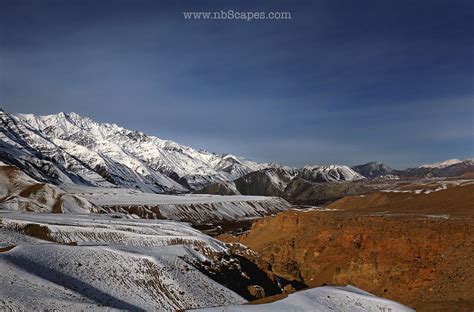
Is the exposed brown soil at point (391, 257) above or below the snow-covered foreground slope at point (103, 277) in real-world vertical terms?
below

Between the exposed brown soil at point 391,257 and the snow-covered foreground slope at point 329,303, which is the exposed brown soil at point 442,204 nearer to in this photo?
the exposed brown soil at point 391,257

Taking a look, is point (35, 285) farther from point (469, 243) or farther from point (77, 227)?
point (469, 243)

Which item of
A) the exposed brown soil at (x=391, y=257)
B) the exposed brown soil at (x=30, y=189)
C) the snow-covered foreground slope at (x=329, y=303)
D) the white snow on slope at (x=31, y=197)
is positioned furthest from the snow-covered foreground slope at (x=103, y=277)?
the exposed brown soil at (x=30, y=189)

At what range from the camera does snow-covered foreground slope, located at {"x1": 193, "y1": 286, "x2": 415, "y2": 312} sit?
28312mm

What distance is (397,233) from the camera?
52.4m

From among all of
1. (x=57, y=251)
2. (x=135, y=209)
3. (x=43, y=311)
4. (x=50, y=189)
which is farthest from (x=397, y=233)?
(x=135, y=209)

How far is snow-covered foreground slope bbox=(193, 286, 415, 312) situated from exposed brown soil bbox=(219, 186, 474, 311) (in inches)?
323

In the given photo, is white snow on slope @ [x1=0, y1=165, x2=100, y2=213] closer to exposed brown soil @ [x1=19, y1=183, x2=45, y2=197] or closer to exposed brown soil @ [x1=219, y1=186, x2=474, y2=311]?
exposed brown soil @ [x1=19, y1=183, x2=45, y2=197]

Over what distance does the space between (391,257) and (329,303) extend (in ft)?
72.4

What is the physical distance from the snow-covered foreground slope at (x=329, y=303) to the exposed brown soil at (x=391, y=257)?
820 cm

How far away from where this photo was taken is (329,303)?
3167cm

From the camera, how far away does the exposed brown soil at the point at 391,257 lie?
43906 millimetres

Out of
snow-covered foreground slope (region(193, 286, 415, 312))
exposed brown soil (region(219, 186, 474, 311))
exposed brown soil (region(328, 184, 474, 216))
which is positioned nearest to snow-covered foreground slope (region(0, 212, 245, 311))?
snow-covered foreground slope (region(193, 286, 415, 312))

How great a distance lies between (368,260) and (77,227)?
36.6 m
